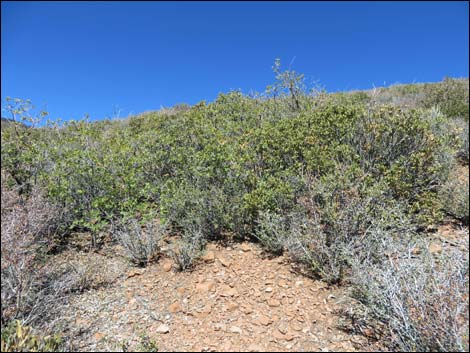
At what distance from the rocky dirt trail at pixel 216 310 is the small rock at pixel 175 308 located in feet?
0.03

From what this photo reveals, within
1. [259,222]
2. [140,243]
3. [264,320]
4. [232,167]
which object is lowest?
[264,320]

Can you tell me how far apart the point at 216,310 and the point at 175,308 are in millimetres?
430

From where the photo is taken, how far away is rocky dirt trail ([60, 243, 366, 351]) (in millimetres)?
2688

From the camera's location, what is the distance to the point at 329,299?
313 cm

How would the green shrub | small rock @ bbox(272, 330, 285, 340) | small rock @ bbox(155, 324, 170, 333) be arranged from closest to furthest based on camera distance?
the green shrub → small rock @ bbox(272, 330, 285, 340) → small rock @ bbox(155, 324, 170, 333)

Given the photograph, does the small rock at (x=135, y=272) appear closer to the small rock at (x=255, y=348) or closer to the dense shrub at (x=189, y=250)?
the dense shrub at (x=189, y=250)

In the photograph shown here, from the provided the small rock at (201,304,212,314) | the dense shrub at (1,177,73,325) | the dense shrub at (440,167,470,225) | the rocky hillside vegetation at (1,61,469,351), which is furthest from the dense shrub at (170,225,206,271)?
the dense shrub at (440,167,470,225)

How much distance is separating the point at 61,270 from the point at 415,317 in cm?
370

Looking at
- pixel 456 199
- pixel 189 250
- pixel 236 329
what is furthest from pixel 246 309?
pixel 456 199

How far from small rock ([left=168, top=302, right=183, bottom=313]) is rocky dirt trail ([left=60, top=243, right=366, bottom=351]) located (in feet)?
0.03

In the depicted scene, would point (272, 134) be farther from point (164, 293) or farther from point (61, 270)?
point (61, 270)

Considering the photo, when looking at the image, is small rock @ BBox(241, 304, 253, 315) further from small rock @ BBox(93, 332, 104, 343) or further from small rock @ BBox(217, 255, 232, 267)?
small rock @ BBox(93, 332, 104, 343)

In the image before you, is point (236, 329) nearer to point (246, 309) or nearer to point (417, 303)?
point (246, 309)

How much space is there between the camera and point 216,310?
10.1ft
